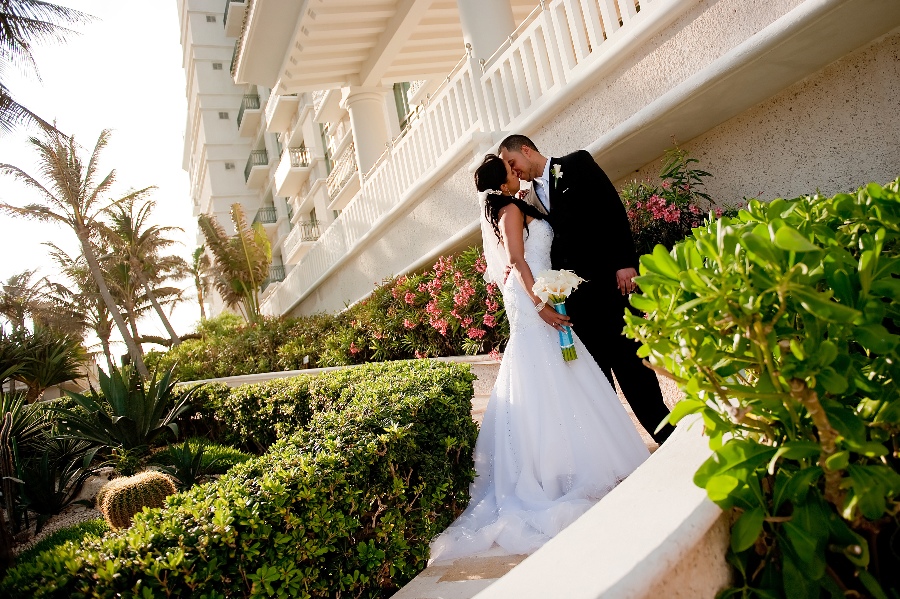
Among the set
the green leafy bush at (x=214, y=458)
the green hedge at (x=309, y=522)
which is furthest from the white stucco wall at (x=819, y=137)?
the green leafy bush at (x=214, y=458)

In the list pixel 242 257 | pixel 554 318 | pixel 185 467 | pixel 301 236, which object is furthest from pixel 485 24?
pixel 242 257

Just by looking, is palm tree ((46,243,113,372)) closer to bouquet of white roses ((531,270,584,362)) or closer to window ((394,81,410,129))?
window ((394,81,410,129))

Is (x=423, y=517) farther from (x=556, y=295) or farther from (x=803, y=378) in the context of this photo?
(x=803, y=378)

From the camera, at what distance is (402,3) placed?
12.5 meters

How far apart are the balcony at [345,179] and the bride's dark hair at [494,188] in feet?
54.2

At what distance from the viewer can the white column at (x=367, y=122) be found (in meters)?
14.4

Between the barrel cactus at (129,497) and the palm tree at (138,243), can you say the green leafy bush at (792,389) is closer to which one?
the barrel cactus at (129,497)

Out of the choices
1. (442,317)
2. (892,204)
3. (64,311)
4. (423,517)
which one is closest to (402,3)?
(442,317)

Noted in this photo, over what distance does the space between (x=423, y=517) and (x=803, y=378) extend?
2.55m

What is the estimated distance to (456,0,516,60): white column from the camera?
886 centimetres

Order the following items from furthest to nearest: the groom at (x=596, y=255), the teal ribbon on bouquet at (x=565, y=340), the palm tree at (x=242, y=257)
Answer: the palm tree at (x=242, y=257) < the groom at (x=596, y=255) < the teal ribbon on bouquet at (x=565, y=340)

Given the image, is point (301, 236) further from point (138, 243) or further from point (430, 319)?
point (430, 319)

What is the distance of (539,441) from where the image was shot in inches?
164

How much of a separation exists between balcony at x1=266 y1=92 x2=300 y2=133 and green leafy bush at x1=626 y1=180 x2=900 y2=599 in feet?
104
